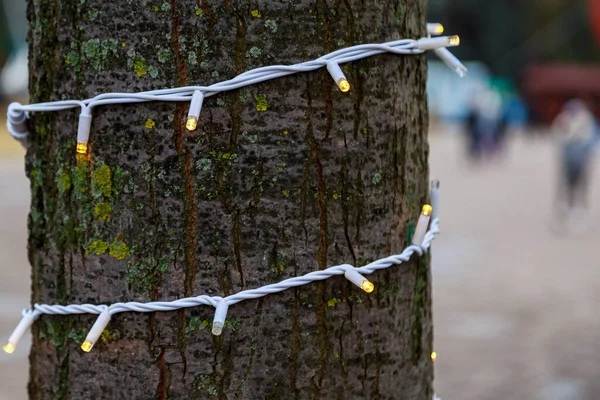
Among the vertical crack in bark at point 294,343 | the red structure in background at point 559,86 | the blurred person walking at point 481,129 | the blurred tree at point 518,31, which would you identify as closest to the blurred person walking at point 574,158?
the blurred person walking at point 481,129

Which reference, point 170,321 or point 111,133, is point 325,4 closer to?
point 111,133

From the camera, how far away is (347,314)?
1.33 meters

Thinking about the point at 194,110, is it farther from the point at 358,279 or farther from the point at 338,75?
the point at 358,279

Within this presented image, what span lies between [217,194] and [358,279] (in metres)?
0.27

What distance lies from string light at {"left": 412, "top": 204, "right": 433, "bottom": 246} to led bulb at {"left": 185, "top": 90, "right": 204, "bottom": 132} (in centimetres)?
47

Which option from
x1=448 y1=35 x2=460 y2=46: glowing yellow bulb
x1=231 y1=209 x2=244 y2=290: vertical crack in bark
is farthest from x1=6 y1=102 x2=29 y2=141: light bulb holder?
x1=448 y1=35 x2=460 y2=46: glowing yellow bulb

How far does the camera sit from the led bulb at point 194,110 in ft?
3.87

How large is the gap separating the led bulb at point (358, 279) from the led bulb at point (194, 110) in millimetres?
353

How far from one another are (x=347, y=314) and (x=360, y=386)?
0.45 feet

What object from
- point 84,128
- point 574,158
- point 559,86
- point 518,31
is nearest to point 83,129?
point 84,128

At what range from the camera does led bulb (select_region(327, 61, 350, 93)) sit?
123cm

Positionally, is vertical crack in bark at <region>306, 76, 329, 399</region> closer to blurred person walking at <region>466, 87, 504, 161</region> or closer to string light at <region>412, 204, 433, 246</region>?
string light at <region>412, 204, 433, 246</region>

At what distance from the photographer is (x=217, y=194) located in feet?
4.06

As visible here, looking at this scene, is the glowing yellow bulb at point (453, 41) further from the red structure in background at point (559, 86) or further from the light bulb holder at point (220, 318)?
the red structure in background at point (559, 86)
